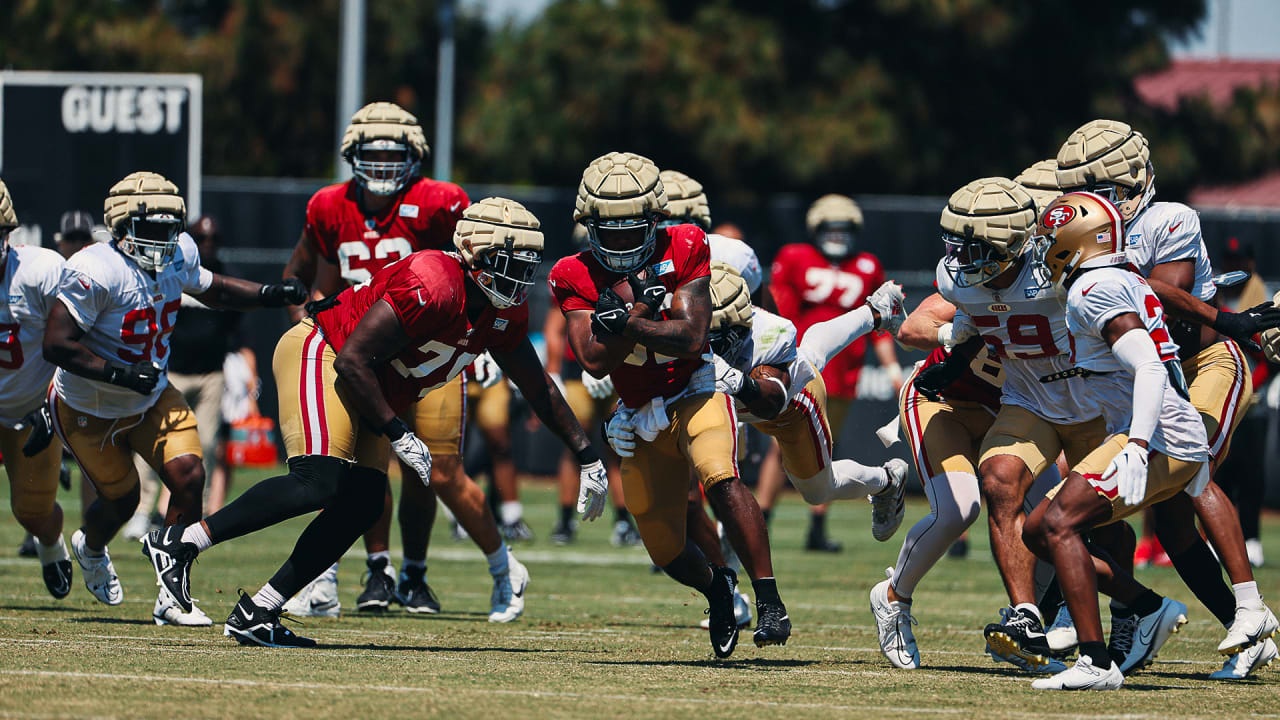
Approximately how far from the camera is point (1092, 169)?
710 centimetres

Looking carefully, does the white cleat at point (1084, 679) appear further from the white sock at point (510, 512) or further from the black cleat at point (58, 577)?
the white sock at point (510, 512)

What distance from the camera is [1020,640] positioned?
6246mm

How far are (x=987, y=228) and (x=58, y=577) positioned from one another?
4524mm

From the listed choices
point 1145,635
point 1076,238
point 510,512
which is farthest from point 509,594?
point 510,512

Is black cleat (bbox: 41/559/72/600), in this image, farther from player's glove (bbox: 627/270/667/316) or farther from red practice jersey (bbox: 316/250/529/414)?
player's glove (bbox: 627/270/667/316)

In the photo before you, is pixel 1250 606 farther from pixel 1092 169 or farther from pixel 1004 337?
pixel 1092 169

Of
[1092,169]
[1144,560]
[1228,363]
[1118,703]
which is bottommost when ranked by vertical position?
[1144,560]

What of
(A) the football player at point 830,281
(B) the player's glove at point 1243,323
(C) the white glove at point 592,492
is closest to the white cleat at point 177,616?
(C) the white glove at point 592,492

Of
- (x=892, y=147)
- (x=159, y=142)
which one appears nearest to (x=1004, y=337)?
(x=159, y=142)

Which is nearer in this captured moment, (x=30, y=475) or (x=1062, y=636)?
(x=1062, y=636)

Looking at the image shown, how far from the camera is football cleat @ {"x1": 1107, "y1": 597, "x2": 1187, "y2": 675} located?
6.50 metres

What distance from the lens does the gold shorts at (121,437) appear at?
7840 mm

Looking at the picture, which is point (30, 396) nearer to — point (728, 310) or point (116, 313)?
point (116, 313)

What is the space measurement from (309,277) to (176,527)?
1970 mm
